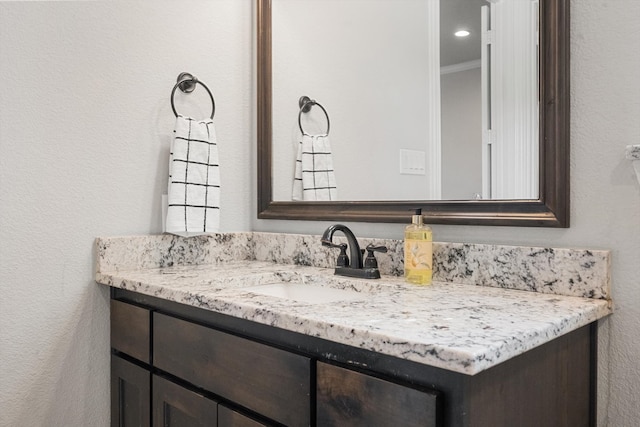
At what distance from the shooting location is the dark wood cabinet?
75cm

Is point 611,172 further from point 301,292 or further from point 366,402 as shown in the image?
point 301,292

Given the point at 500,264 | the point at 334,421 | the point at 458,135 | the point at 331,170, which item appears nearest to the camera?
the point at 334,421

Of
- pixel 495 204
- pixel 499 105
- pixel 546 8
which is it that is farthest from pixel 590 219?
pixel 546 8

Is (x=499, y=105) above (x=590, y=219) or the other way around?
above

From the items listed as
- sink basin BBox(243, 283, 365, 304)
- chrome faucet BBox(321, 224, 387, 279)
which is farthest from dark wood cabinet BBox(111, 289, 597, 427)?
chrome faucet BBox(321, 224, 387, 279)

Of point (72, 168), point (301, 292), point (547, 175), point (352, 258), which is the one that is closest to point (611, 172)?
point (547, 175)

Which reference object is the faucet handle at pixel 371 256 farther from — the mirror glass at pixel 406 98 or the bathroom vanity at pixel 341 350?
the mirror glass at pixel 406 98

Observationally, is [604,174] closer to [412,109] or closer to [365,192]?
[412,109]

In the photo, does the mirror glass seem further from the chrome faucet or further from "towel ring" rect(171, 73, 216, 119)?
"towel ring" rect(171, 73, 216, 119)

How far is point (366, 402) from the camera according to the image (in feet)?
2.59

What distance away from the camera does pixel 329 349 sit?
34.1 inches

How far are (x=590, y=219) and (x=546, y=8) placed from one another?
488mm

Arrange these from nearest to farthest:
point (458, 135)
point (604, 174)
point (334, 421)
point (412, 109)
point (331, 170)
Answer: point (334, 421), point (604, 174), point (458, 135), point (412, 109), point (331, 170)

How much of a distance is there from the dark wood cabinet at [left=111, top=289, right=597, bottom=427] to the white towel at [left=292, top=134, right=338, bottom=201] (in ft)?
2.09
